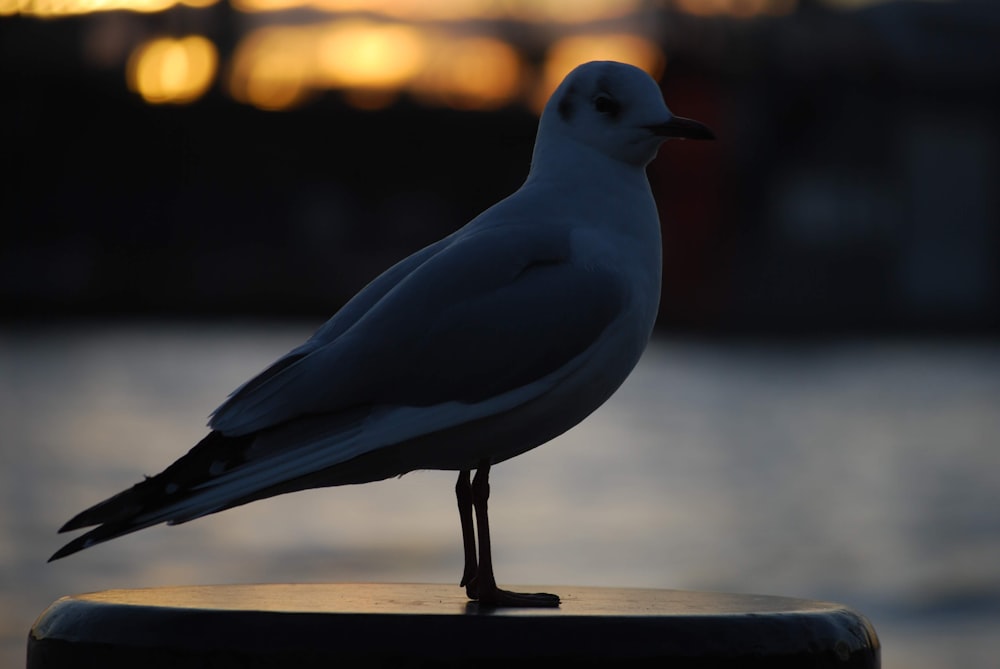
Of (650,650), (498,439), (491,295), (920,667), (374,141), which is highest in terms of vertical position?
(374,141)

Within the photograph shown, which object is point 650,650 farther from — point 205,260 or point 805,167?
point 805,167

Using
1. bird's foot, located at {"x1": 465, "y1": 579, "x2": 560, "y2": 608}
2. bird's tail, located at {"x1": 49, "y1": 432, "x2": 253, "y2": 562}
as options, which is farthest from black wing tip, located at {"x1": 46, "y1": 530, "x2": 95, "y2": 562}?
bird's foot, located at {"x1": 465, "y1": 579, "x2": 560, "y2": 608}

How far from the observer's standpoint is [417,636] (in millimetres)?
1779

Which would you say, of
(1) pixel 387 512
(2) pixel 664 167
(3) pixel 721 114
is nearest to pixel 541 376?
(1) pixel 387 512

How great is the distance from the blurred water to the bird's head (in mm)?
3901

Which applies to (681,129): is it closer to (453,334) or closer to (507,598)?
(453,334)

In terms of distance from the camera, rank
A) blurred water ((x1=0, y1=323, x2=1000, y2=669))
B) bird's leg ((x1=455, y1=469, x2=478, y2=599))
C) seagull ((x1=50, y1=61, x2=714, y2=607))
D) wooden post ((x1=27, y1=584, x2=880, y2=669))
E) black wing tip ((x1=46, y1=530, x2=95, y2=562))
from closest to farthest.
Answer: wooden post ((x1=27, y1=584, x2=880, y2=669))
black wing tip ((x1=46, y1=530, x2=95, y2=562))
seagull ((x1=50, y1=61, x2=714, y2=607))
bird's leg ((x1=455, y1=469, x2=478, y2=599))
blurred water ((x1=0, y1=323, x2=1000, y2=669))

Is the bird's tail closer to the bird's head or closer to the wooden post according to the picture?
the wooden post

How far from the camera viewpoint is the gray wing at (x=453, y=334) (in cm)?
216

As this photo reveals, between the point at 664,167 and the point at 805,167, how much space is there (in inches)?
437

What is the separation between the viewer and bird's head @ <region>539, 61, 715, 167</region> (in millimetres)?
2416

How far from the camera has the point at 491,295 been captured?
230 centimetres

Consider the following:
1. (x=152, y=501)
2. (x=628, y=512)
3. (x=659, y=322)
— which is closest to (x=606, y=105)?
(x=152, y=501)

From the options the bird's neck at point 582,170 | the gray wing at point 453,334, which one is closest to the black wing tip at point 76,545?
the gray wing at point 453,334
